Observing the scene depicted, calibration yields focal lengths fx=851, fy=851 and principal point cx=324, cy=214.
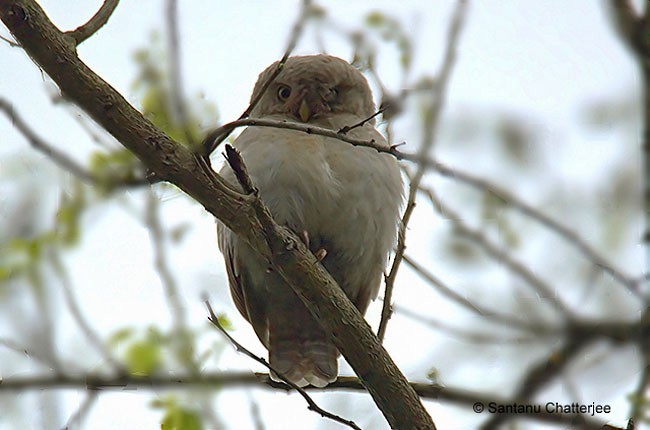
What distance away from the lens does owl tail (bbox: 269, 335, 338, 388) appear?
4895mm

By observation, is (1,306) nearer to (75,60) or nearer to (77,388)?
(77,388)

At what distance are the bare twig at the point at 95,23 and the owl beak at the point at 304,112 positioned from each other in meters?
2.01

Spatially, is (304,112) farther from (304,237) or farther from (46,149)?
(46,149)

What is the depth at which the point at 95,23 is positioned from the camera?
3.43 metres

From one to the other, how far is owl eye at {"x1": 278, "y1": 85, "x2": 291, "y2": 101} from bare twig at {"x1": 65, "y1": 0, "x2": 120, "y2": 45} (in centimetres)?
212

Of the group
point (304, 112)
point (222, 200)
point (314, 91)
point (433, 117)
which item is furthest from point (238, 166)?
point (314, 91)

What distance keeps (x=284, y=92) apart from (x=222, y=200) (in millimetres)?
2379

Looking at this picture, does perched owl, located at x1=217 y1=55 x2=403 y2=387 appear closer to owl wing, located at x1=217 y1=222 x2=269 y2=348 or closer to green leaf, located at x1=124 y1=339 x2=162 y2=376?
owl wing, located at x1=217 y1=222 x2=269 y2=348

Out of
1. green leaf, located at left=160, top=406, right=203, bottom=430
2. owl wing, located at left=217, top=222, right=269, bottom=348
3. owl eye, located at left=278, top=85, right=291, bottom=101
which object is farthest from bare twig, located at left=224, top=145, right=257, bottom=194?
owl eye, located at left=278, top=85, right=291, bottom=101

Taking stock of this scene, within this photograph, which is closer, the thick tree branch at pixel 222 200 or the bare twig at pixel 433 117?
the thick tree branch at pixel 222 200

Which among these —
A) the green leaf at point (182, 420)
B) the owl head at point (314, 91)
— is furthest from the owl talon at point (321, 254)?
the green leaf at point (182, 420)

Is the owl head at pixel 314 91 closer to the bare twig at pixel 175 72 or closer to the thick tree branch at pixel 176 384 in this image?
the thick tree branch at pixel 176 384

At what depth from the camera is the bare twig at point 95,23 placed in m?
3.29

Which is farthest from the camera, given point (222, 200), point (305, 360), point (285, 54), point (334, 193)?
point (305, 360)
